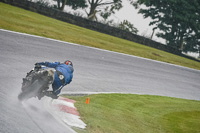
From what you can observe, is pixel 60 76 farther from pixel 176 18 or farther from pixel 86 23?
pixel 176 18

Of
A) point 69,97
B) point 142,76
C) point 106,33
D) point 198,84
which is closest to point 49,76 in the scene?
point 69,97

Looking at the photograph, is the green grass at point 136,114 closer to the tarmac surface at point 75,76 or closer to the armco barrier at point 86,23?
the tarmac surface at point 75,76

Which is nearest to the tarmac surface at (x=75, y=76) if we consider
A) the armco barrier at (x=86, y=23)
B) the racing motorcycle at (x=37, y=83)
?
the racing motorcycle at (x=37, y=83)

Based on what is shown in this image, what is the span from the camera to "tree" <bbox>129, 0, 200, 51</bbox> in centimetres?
4569

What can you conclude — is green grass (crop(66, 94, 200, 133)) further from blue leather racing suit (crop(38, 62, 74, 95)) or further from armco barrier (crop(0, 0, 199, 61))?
armco barrier (crop(0, 0, 199, 61))

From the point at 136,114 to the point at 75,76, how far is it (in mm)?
3507

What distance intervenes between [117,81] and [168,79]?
4.96 m

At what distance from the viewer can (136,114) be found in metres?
9.94

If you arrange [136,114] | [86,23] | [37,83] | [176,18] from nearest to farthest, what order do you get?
[37,83] → [136,114] → [86,23] → [176,18]

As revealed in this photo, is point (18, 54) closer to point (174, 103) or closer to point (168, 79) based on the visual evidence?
point (174, 103)

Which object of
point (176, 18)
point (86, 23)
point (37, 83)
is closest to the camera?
point (37, 83)

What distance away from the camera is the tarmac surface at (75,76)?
21.3 feet

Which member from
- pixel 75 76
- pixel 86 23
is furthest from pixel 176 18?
pixel 75 76

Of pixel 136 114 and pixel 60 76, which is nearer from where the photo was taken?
pixel 60 76
